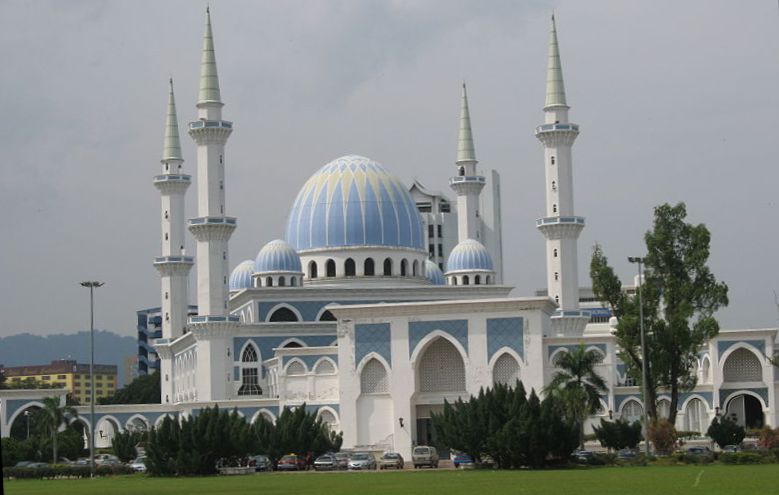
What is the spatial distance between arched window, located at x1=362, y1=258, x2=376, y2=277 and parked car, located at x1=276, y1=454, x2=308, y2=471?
2543 centimetres

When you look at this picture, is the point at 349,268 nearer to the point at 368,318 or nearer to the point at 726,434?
the point at 368,318

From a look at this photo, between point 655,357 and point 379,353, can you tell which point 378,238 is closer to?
point 379,353

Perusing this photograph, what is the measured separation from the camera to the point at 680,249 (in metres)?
51.6

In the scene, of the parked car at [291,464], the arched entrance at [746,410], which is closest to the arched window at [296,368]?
the parked car at [291,464]

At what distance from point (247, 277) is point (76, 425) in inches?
448

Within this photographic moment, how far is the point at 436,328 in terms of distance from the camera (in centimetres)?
5816

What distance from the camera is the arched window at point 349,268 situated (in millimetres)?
71375

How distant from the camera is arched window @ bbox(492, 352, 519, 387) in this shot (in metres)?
57.4

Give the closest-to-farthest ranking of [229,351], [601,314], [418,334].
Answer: [418,334]
[229,351]
[601,314]

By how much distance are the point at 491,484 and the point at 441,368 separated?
98.4 feet

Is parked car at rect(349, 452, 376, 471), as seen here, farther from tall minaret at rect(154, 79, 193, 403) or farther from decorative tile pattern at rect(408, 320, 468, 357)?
tall minaret at rect(154, 79, 193, 403)

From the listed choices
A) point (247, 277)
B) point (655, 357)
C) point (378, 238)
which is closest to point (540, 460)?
point (655, 357)

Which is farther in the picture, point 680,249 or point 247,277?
point 247,277

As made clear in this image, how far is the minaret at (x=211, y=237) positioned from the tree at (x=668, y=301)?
18591 millimetres
